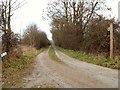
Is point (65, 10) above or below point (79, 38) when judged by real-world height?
above

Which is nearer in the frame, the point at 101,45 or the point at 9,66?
the point at 9,66

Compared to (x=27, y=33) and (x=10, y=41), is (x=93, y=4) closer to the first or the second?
(x=10, y=41)

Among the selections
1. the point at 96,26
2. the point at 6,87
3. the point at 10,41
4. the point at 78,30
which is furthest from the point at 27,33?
the point at 6,87

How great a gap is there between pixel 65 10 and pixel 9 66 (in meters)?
26.2

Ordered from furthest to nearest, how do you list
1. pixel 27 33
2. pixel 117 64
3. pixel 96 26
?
pixel 27 33
pixel 96 26
pixel 117 64

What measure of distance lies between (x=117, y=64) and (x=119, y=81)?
219 inches

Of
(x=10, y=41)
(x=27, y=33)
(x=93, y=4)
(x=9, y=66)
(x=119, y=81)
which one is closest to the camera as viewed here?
(x=119, y=81)

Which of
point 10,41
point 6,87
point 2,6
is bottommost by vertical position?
point 6,87

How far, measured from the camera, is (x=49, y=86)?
925 cm

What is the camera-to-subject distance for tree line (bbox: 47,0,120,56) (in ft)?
82.2

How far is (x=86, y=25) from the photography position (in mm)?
34500

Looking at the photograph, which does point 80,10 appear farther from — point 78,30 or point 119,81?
point 119,81

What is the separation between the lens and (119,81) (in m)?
9.97

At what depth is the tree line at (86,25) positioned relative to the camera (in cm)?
2507
